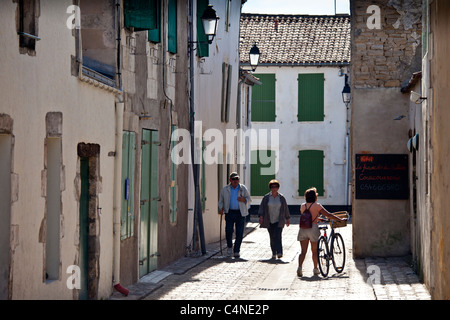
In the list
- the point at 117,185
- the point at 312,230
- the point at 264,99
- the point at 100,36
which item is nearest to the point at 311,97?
the point at 264,99

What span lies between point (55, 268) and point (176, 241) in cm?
678

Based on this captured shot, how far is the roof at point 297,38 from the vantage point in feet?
111

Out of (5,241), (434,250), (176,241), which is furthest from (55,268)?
(176,241)

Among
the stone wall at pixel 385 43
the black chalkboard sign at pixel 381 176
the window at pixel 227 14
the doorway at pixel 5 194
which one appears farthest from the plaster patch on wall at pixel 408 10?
the doorway at pixel 5 194

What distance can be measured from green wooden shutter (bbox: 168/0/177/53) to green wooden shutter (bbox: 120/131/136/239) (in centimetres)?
334

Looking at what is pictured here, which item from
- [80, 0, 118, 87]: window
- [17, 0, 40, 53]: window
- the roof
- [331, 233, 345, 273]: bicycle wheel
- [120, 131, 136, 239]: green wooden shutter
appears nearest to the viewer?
[17, 0, 40, 53]: window

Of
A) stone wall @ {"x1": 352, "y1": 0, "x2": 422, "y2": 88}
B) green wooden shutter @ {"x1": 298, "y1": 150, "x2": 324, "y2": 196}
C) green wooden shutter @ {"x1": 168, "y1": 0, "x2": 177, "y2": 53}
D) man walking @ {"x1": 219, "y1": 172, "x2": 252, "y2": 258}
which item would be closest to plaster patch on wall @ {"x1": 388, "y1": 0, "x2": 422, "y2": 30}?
stone wall @ {"x1": 352, "y1": 0, "x2": 422, "y2": 88}

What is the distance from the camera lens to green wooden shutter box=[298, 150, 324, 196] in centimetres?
3362

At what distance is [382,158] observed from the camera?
58.6 feet

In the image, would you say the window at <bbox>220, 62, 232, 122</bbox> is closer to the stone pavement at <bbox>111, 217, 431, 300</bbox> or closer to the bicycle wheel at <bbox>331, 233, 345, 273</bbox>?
the stone pavement at <bbox>111, 217, 431, 300</bbox>

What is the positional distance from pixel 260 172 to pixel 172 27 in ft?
58.2

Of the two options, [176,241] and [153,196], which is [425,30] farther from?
[176,241]

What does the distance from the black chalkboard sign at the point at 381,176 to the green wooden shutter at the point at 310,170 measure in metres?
15.5

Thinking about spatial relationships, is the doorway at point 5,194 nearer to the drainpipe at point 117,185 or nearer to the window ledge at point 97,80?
the window ledge at point 97,80
